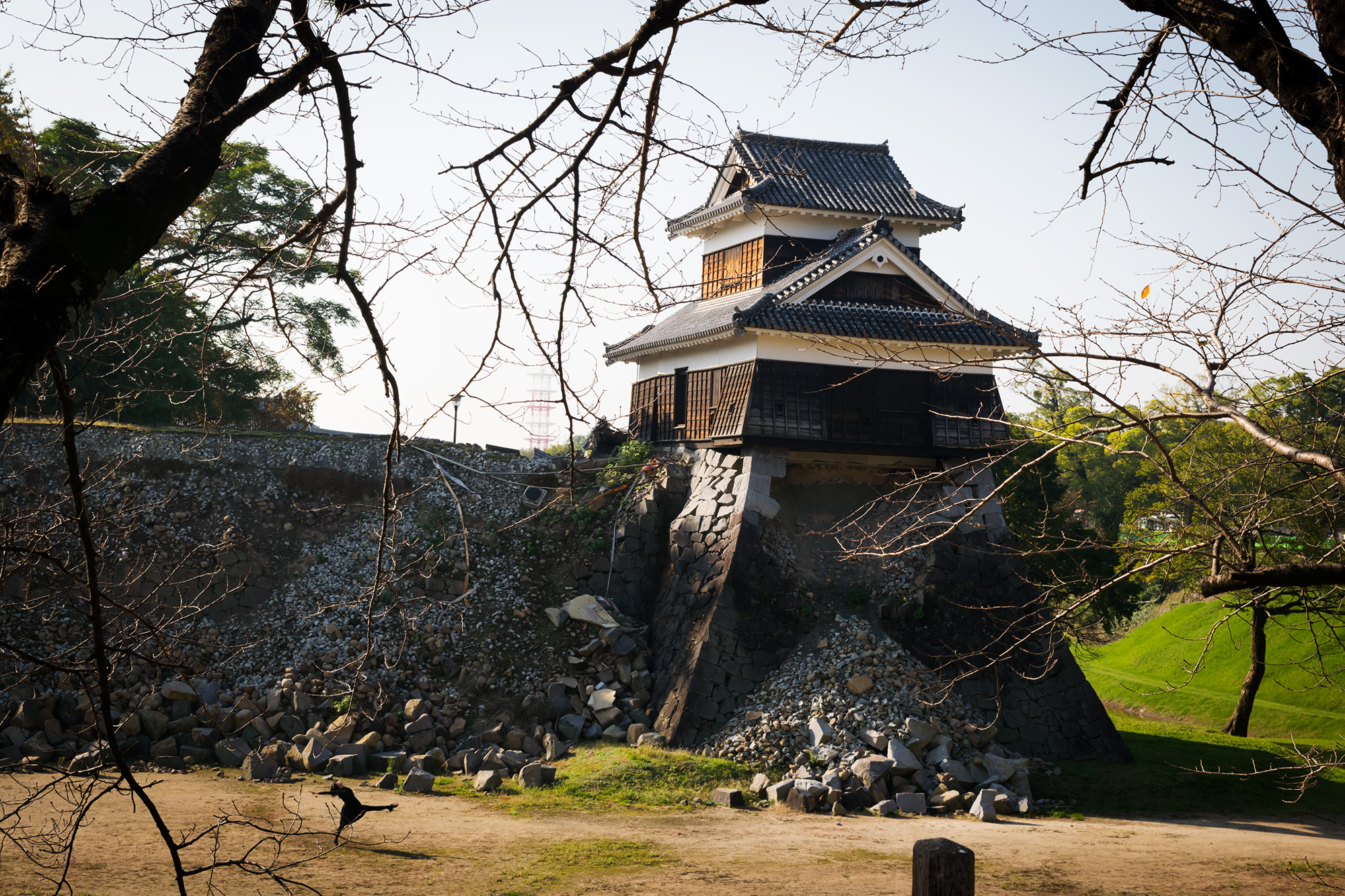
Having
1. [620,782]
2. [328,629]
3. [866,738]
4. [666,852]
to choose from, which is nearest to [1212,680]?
[866,738]

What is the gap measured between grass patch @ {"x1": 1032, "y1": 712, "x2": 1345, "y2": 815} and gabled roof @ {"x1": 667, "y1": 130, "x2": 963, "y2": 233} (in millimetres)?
11878

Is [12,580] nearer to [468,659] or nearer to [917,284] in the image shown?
[468,659]

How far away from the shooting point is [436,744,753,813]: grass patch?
13516mm

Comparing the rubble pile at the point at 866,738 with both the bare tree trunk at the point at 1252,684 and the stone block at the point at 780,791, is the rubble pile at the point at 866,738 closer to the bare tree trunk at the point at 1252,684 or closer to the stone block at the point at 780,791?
the stone block at the point at 780,791

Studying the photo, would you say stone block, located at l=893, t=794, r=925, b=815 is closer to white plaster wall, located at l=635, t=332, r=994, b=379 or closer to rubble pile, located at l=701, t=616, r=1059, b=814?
rubble pile, located at l=701, t=616, r=1059, b=814

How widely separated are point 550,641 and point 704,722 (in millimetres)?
3825

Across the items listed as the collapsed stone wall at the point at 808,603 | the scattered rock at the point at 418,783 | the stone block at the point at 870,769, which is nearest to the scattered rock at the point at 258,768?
the scattered rock at the point at 418,783

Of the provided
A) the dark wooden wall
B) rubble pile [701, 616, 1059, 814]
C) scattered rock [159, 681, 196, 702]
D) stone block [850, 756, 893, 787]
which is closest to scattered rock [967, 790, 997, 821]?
rubble pile [701, 616, 1059, 814]

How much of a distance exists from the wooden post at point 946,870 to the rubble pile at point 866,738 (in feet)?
31.4

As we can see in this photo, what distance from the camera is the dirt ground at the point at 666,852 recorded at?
30.9 ft

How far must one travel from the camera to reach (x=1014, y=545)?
19.5m

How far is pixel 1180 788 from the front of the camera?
15586 millimetres

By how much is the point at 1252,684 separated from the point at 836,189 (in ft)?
49.8

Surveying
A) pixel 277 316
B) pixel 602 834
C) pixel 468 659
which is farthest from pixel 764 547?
pixel 277 316
